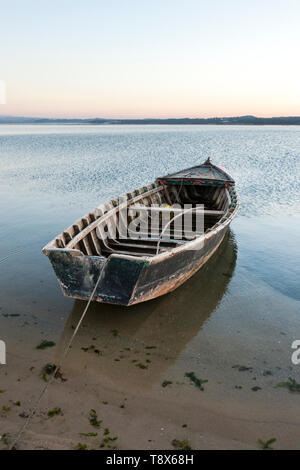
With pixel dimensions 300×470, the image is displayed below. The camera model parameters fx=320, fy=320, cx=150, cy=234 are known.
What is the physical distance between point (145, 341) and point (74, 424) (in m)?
2.09

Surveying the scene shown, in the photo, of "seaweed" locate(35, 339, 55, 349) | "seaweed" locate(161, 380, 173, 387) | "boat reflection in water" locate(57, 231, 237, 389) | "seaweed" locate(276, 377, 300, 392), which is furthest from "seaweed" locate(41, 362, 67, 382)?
"seaweed" locate(276, 377, 300, 392)

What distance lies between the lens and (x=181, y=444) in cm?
391

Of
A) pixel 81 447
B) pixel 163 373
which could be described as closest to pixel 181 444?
pixel 81 447

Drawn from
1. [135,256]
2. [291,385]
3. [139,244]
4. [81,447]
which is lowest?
[291,385]

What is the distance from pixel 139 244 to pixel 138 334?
298 centimetres

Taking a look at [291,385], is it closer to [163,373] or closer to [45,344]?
[163,373]

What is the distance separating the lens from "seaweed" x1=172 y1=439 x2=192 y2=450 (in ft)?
12.7

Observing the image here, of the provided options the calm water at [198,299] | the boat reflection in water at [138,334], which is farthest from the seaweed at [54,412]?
the calm water at [198,299]

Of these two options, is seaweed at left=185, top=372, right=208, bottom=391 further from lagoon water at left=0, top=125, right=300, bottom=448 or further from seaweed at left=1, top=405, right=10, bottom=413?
seaweed at left=1, top=405, right=10, bottom=413

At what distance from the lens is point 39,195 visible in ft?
57.4

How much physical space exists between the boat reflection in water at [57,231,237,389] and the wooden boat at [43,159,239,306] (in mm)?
501

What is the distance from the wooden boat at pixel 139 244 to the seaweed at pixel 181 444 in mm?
2491

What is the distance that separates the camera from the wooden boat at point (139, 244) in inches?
226

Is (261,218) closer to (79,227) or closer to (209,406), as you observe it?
(79,227)
